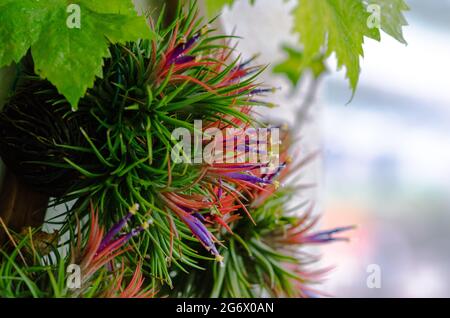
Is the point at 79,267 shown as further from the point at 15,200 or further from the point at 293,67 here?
the point at 293,67

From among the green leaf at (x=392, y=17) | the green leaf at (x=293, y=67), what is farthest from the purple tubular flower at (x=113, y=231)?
the green leaf at (x=293, y=67)

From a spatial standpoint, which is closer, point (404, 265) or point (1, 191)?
point (1, 191)

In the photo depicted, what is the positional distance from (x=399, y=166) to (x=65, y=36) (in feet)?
4.68

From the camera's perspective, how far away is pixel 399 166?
1651 mm

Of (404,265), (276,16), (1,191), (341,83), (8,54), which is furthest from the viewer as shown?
(404,265)

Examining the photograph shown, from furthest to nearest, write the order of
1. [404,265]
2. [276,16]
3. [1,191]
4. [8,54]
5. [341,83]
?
1. [404,265]
2. [341,83]
3. [276,16]
4. [1,191]
5. [8,54]

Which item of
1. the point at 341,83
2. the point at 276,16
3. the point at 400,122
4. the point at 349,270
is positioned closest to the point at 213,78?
the point at 276,16

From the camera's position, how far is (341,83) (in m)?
1.31

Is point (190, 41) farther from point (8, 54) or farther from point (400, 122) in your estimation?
point (400, 122)

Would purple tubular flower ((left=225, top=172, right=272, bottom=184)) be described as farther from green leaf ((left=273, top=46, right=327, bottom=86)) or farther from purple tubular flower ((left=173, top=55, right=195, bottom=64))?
green leaf ((left=273, top=46, right=327, bottom=86))

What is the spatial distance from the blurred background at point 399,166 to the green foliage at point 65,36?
0.99 m

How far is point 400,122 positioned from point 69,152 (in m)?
1.35

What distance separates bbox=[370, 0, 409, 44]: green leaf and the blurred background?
0.91m

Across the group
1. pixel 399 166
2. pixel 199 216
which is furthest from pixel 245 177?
pixel 399 166
